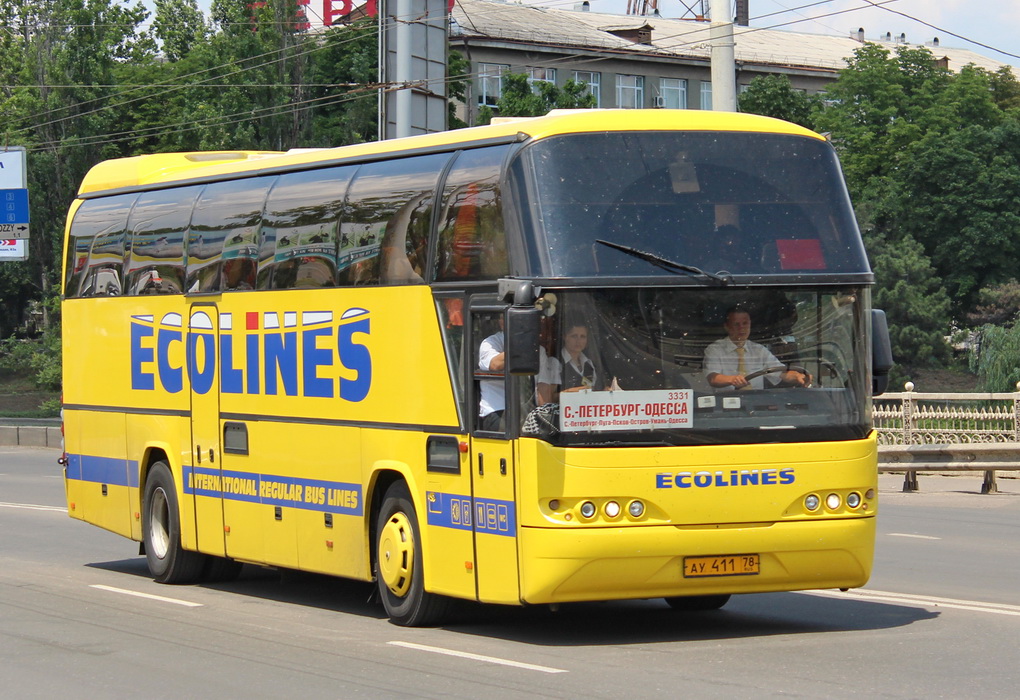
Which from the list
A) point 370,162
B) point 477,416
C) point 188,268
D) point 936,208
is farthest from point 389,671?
point 936,208

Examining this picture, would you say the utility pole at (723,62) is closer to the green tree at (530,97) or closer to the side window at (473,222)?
the side window at (473,222)

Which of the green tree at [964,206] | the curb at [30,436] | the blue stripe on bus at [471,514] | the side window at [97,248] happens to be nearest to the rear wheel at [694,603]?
the blue stripe on bus at [471,514]

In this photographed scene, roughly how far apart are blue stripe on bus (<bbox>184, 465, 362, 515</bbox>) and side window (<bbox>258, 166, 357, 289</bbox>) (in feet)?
4.86

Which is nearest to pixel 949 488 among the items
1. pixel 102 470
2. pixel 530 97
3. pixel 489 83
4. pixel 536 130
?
pixel 102 470

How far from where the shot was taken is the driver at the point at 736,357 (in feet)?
30.8

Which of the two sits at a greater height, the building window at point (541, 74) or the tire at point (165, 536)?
the building window at point (541, 74)

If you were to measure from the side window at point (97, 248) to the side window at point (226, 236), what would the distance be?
1531mm

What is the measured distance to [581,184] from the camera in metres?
9.47

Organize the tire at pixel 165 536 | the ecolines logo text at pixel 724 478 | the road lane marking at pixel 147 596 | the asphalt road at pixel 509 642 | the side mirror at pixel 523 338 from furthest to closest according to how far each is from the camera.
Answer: the tire at pixel 165 536 < the road lane marking at pixel 147 596 < the ecolines logo text at pixel 724 478 < the side mirror at pixel 523 338 < the asphalt road at pixel 509 642

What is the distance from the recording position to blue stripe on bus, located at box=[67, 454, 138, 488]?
1467 centimetres

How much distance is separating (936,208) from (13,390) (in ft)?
139

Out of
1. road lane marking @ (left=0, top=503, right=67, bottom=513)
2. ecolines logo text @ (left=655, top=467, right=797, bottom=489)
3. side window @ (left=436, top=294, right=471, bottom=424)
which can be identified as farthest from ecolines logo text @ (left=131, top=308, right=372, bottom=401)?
road lane marking @ (left=0, top=503, right=67, bottom=513)

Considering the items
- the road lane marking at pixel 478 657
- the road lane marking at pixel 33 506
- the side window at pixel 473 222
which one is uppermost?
the side window at pixel 473 222

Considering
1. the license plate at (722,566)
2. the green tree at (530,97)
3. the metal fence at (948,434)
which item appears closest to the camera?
the license plate at (722,566)
